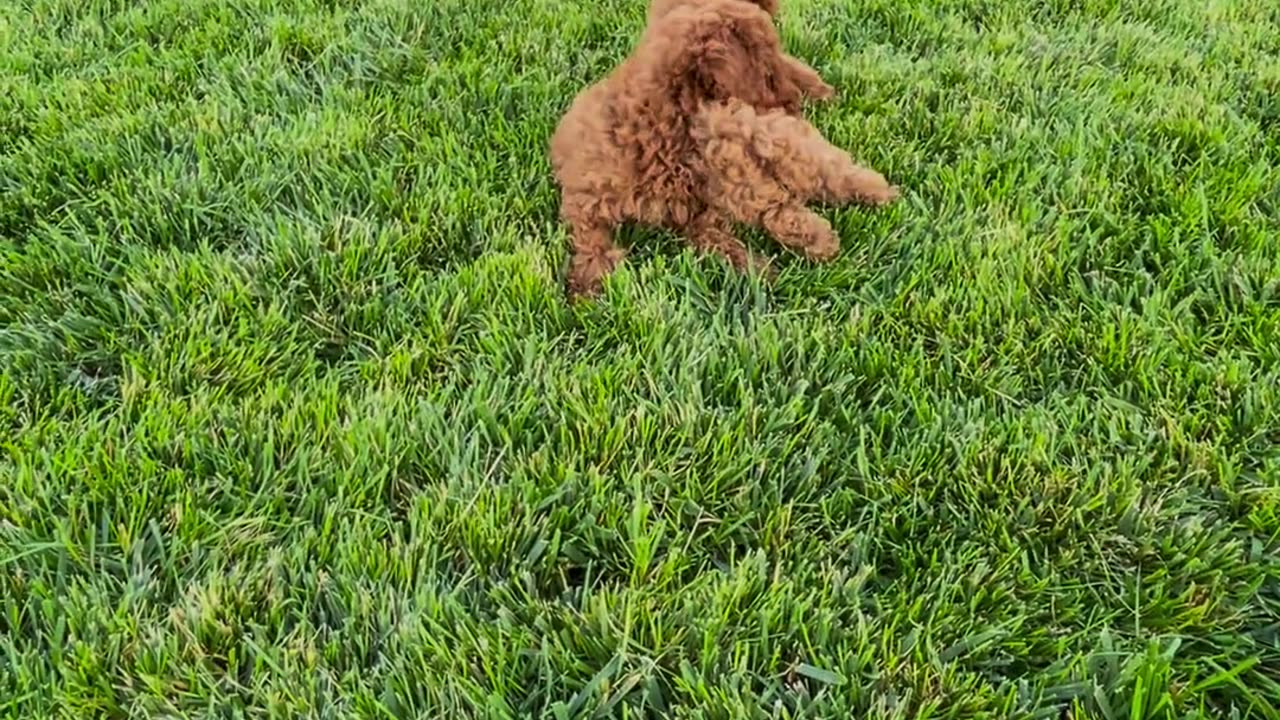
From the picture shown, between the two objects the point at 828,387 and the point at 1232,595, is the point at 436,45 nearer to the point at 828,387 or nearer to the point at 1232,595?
the point at 828,387

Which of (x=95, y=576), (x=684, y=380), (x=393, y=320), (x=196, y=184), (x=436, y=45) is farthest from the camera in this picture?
(x=436, y=45)

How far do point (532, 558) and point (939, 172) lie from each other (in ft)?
3.81

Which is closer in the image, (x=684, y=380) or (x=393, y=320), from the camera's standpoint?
(x=684, y=380)

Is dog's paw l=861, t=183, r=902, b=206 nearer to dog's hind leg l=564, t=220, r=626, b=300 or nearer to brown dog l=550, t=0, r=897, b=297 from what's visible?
brown dog l=550, t=0, r=897, b=297

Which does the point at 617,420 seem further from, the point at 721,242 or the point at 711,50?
the point at 711,50

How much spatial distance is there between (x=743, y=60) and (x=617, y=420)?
79 centimetres

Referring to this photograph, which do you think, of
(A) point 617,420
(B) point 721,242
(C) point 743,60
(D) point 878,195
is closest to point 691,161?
(B) point 721,242

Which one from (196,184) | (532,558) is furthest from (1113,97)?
(196,184)

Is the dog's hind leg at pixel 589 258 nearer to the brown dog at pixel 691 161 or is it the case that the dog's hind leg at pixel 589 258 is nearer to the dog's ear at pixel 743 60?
the brown dog at pixel 691 161

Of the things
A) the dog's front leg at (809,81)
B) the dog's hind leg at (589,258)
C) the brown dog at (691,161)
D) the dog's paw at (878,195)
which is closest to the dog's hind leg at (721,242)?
the brown dog at (691,161)

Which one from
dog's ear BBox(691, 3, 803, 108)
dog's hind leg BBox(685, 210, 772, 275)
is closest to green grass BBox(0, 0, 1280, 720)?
dog's hind leg BBox(685, 210, 772, 275)

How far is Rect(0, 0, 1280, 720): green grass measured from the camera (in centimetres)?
114

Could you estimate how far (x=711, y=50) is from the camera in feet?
5.69

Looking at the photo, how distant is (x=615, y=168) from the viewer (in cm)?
170
